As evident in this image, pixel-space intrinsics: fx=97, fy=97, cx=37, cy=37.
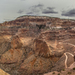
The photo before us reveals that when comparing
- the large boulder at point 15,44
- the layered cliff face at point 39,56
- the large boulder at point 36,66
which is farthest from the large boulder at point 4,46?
the large boulder at point 36,66

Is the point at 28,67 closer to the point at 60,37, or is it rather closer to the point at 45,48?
the point at 45,48

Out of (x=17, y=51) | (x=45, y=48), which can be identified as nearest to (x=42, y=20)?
(x=17, y=51)

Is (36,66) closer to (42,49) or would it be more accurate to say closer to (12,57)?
(42,49)

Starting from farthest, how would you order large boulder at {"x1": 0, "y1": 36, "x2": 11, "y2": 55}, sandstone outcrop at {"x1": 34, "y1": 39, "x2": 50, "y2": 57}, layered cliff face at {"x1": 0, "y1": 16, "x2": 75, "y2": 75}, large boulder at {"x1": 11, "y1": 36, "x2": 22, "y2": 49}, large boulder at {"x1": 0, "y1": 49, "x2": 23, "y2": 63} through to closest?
large boulder at {"x1": 0, "y1": 36, "x2": 11, "y2": 55}, large boulder at {"x1": 11, "y1": 36, "x2": 22, "y2": 49}, large boulder at {"x1": 0, "y1": 49, "x2": 23, "y2": 63}, sandstone outcrop at {"x1": 34, "y1": 39, "x2": 50, "y2": 57}, layered cliff face at {"x1": 0, "y1": 16, "x2": 75, "y2": 75}

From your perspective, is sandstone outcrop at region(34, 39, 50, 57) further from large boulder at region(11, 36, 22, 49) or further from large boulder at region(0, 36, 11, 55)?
large boulder at region(0, 36, 11, 55)

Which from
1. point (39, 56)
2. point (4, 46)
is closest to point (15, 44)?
point (4, 46)

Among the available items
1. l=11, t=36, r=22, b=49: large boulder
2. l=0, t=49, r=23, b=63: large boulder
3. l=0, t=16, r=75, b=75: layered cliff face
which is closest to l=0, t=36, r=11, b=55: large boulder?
l=0, t=16, r=75, b=75: layered cliff face
